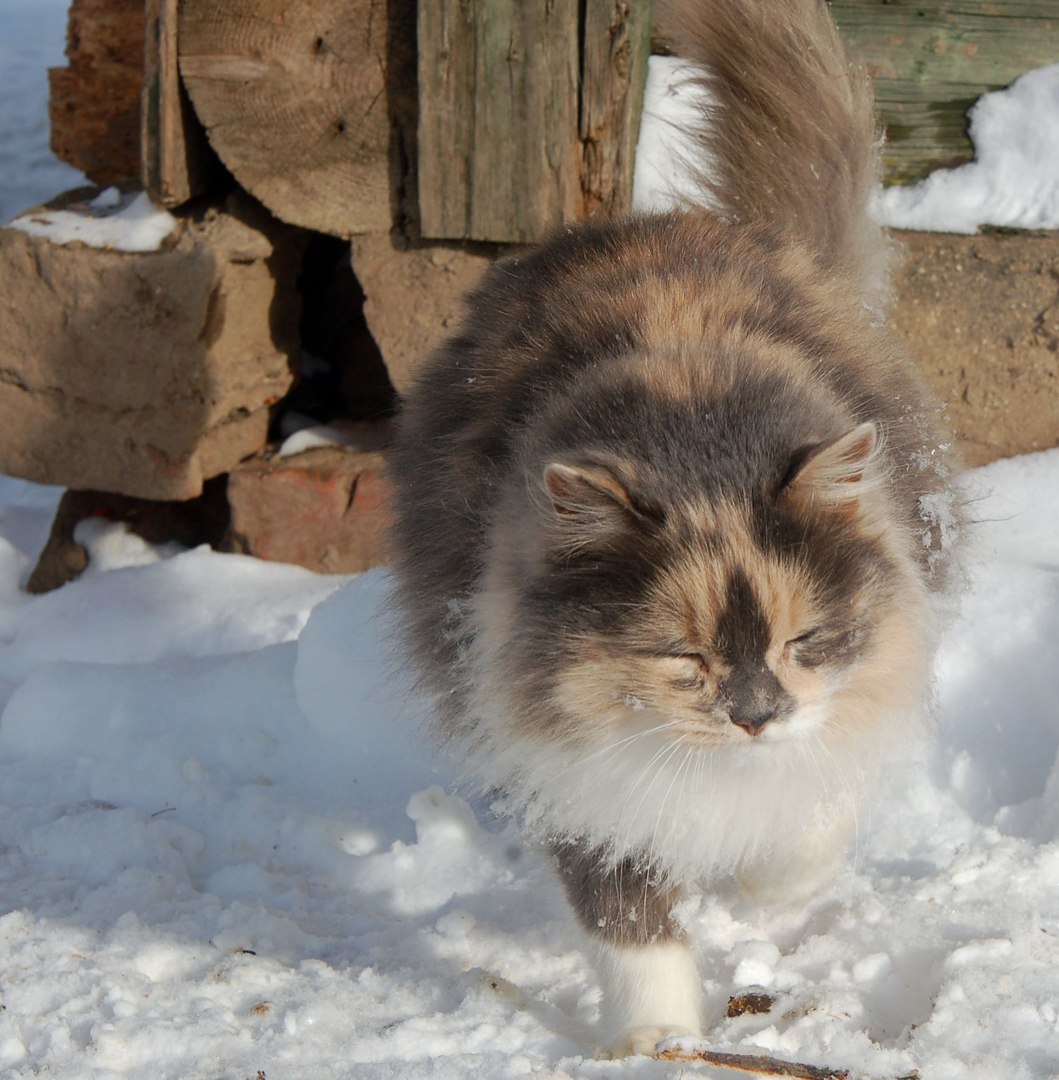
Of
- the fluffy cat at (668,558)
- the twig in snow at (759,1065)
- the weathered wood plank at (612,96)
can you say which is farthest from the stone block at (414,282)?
the twig in snow at (759,1065)

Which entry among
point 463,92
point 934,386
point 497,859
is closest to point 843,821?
point 497,859

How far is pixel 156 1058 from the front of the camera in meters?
1.93

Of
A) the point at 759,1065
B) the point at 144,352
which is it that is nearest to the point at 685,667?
the point at 759,1065

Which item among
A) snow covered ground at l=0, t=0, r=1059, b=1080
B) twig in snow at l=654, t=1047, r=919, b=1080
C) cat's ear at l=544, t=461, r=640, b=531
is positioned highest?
cat's ear at l=544, t=461, r=640, b=531

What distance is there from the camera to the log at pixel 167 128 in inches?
139

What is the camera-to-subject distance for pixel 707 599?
1.72 metres

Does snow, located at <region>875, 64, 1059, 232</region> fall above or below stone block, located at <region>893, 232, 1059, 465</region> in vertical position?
above

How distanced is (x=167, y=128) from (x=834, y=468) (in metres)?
2.67

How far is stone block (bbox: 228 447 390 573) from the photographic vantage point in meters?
4.05

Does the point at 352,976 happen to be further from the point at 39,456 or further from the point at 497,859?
the point at 39,456

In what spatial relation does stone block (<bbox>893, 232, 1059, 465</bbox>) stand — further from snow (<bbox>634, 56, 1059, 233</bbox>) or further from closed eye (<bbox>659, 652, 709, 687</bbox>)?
closed eye (<bbox>659, 652, 709, 687</bbox>)

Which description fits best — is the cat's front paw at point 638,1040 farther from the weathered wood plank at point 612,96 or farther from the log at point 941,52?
the log at point 941,52

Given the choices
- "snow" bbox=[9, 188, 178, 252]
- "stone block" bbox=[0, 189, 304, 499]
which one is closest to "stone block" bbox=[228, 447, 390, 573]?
"stone block" bbox=[0, 189, 304, 499]

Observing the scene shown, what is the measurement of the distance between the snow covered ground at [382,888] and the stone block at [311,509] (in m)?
0.43
